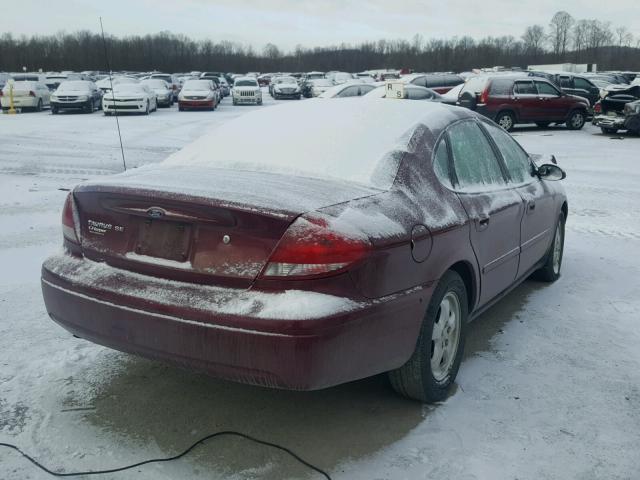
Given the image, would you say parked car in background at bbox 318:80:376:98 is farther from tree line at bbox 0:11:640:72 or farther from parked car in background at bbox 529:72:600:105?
tree line at bbox 0:11:640:72

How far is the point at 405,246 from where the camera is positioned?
304 cm

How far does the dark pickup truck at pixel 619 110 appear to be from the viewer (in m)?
18.2

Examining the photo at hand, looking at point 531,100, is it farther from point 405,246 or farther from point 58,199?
point 405,246

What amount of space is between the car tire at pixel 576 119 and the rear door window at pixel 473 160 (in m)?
18.3

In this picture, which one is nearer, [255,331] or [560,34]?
[255,331]

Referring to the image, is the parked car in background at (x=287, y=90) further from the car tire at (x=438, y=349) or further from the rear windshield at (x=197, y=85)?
the car tire at (x=438, y=349)

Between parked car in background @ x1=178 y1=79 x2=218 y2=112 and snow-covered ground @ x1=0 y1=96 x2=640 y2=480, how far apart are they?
83.6 ft

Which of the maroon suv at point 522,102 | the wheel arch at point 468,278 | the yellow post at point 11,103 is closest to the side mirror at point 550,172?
the wheel arch at point 468,278

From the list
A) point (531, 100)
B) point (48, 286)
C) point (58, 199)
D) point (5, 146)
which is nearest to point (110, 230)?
point (48, 286)

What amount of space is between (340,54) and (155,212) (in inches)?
5582

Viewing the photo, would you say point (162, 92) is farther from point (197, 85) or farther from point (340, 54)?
point (340, 54)

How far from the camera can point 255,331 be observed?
2.71m

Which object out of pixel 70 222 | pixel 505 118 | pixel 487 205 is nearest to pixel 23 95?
pixel 505 118

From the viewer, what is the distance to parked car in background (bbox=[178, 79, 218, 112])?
29969 mm
